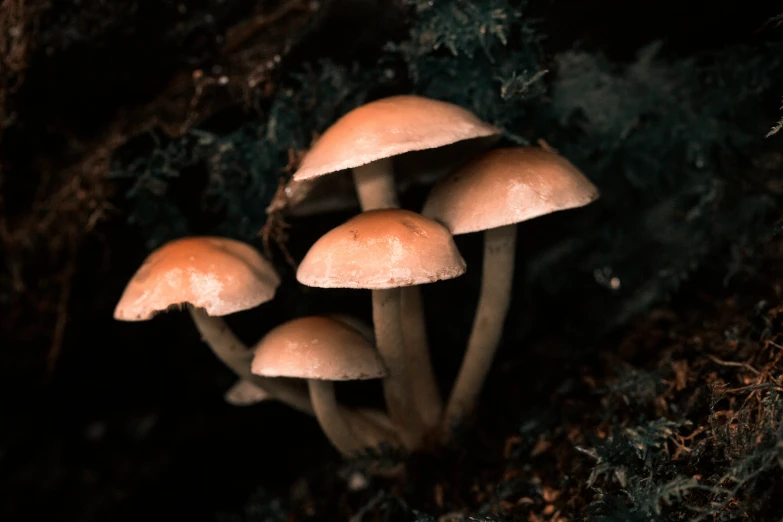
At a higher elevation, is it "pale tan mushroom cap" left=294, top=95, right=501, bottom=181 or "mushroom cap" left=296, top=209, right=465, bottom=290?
"pale tan mushroom cap" left=294, top=95, right=501, bottom=181

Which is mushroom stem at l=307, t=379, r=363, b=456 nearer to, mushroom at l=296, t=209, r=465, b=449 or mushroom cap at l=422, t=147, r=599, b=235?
mushroom at l=296, t=209, r=465, b=449

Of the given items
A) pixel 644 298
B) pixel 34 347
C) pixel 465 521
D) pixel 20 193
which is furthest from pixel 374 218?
pixel 34 347

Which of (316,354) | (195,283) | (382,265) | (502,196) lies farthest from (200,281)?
(502,196)

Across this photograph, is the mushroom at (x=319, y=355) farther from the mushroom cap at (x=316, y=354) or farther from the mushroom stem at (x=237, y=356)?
the mushroom stem at (x=237, y=356)

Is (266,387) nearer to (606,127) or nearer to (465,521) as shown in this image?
(465,521)

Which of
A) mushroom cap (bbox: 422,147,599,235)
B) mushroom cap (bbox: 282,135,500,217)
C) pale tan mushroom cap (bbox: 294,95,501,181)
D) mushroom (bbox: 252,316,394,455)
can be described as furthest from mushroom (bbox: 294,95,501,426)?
mushroom (bbox: 252,316,394,455)

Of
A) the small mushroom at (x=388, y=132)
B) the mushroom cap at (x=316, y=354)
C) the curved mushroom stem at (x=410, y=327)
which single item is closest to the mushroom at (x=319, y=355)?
the mushroom cap at (x=316, y=354)

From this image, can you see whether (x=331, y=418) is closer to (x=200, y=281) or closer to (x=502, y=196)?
(x=200, y=281)
